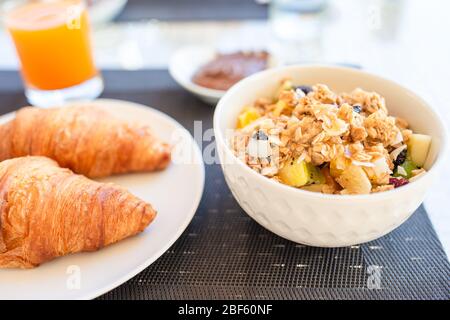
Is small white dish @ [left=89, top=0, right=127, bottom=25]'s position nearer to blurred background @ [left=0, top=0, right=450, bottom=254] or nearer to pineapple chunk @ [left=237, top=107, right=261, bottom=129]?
blurred background @ [left=0, top=0, right=450, bottom=254]

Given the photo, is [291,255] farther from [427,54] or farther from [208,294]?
[427,54]

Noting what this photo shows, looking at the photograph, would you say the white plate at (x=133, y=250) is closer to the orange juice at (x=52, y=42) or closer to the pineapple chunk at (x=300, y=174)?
the pineapple chunk at (x=300, y=174)

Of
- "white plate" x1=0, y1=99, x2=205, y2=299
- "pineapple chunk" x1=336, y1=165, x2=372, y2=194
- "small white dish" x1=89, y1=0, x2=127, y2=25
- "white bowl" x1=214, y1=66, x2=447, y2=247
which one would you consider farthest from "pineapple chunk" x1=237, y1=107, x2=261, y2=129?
"small white dish" x1=89, y1=0, x2=127, y2=25

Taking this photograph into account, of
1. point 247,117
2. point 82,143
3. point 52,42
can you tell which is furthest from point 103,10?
point 247,117

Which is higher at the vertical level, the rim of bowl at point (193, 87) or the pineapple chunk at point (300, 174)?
the pineapple chunk at point (300, 174)

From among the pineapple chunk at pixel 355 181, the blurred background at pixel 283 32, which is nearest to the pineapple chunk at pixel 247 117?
the pineapple chunk at pixel 355 181
